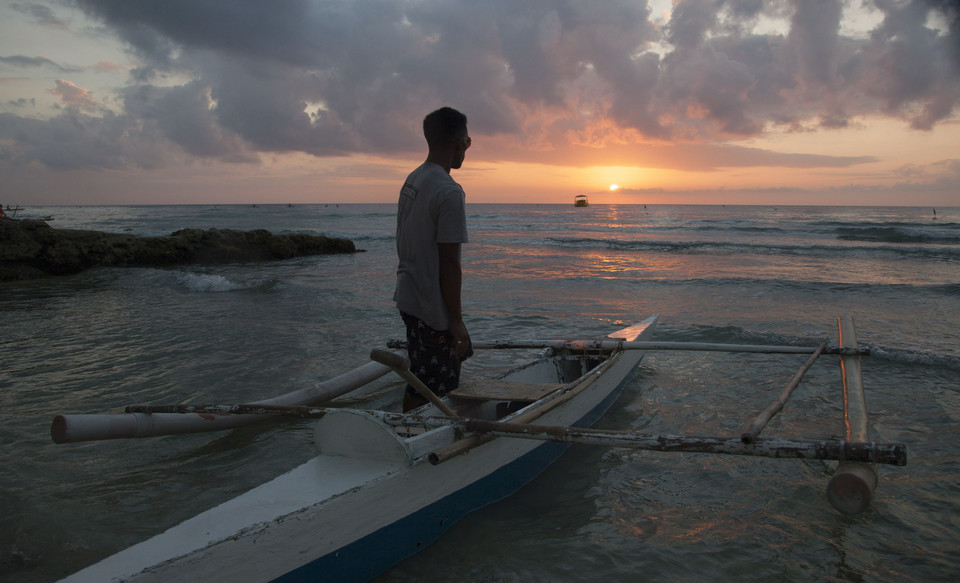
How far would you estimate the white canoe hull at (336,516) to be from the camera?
1807 millimetres

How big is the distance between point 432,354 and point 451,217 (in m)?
0.82

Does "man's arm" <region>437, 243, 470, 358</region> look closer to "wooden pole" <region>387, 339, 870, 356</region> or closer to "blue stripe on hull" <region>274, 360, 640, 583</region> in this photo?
"blue stripe on hull" <region>274, 360, 640, 583</region>

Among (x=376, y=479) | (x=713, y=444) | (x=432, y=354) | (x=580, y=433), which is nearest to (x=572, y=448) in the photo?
(x=432, y=354)

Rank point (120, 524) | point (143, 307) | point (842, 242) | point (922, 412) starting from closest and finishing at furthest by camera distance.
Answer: point (120, 524), point (922, 412), point (143, 307), point (842, 242)

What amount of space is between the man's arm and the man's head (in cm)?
51

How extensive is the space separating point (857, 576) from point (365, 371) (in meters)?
3.76

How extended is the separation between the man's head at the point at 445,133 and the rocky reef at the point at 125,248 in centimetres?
1342

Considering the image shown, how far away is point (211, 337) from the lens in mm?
6988

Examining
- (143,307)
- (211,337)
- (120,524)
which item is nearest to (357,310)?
(211,337)

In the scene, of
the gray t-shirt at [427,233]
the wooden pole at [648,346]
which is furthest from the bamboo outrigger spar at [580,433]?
the wooden pole at [648,346]

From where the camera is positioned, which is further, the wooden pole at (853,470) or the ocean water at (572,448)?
the ocean water at (572,448)

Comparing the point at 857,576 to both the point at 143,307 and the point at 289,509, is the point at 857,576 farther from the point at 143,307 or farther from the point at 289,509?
the point at 143,307

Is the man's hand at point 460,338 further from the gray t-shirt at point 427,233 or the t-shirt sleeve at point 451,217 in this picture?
the t-shirt sleeve at point 451,217

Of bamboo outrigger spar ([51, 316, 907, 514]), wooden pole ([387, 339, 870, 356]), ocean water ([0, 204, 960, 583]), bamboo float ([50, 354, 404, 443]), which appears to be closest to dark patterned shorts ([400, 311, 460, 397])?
bamboo outrigger spar ([51, 316, 907, 514])
